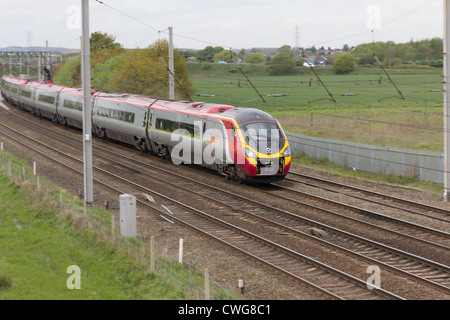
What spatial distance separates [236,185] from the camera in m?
27.1

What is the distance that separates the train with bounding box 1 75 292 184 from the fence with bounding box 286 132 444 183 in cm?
712

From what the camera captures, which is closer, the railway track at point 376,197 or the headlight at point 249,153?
the railway track at point 376,197

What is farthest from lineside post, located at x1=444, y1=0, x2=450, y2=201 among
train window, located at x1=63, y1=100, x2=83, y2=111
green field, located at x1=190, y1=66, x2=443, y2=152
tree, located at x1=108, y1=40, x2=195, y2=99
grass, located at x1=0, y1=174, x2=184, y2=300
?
tree, located at x1=108, y1=40, x2=195, y2=99

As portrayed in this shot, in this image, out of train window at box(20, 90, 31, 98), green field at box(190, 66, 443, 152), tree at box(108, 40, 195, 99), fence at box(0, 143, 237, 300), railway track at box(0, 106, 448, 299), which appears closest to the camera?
fence at box(0, 143, 237, 300)

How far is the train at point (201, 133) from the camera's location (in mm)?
25422

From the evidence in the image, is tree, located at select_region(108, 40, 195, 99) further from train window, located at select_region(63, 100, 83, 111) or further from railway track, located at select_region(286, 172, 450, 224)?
railway track, located at select_region(286, 172, 450, 224)

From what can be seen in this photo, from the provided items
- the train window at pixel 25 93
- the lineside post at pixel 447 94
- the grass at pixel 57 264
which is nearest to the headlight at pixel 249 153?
the lineside post at pixel 447 94

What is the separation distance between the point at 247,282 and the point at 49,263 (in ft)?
19.6

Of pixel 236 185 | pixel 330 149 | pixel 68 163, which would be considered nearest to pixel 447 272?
pixel 236 185

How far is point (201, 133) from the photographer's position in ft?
92.5

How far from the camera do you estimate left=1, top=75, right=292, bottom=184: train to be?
1001 inches

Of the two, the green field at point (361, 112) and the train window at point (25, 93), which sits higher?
the train window at point (25, 93)

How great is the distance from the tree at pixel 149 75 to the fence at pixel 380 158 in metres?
20.2

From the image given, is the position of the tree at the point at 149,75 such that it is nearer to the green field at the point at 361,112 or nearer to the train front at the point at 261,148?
the green field at the point at 361,112
